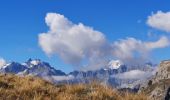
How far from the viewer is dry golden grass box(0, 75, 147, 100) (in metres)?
17.2

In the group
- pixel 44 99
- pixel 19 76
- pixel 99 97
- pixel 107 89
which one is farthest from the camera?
pixel 19 76

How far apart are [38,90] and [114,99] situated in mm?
3167

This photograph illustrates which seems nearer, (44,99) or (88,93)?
(44,99)

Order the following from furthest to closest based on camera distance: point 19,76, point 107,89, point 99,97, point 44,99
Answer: point 19,76 → point 107,89 → point 99,97 → point 44,99

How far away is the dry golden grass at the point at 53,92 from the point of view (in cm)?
1717

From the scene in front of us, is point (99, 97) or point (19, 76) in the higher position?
point (19, 76)

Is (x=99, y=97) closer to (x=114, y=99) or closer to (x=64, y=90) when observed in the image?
(x=114, y=99)

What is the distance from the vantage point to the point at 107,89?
63.5 ft

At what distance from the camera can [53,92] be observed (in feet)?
59.4

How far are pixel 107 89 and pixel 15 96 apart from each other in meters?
4.33

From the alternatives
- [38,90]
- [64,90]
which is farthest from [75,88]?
[38,90]

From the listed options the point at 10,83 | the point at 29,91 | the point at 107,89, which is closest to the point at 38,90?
the point at 29,91

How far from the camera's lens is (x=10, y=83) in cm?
1958

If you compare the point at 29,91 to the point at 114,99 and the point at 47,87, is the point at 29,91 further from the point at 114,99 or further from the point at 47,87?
the point at 114,99
